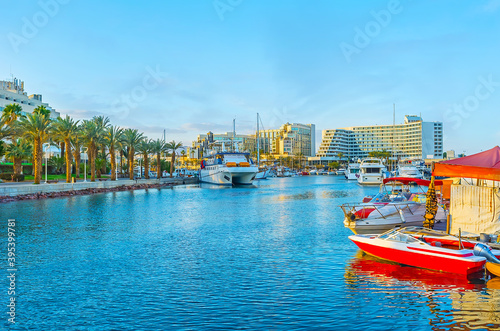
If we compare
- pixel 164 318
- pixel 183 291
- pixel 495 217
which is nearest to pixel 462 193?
pixel 495 217

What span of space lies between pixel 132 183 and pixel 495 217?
6388 centimetres

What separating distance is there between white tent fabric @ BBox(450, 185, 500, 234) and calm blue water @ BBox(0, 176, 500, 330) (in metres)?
4.44

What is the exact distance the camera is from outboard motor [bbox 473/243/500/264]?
13.9 metres

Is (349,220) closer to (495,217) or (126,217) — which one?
(495,217)

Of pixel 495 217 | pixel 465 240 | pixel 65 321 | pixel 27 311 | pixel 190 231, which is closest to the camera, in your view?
pixel 65 321

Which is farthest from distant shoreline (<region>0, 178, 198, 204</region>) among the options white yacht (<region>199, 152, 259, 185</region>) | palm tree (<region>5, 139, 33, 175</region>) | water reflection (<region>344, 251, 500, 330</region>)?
water reflection (<region>344, 251, 500, 330</region>)

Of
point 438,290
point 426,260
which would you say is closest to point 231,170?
point 426,260

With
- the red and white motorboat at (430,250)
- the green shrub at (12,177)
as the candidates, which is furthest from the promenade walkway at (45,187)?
the red and white motorboat at (430,250)

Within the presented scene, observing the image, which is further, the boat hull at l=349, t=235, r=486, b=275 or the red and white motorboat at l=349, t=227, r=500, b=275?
the red and white motorboat at l=349, t=227, r=500, b=275

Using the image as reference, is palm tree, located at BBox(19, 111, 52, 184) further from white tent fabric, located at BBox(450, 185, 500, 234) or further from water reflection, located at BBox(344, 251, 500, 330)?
white tent fabric, located at BBox(450, 185, 500, 234)

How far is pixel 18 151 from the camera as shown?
57.6 metres

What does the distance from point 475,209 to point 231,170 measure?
63.5 meters

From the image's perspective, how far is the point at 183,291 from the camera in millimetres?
12867

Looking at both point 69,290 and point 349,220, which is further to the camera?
point 349,220
